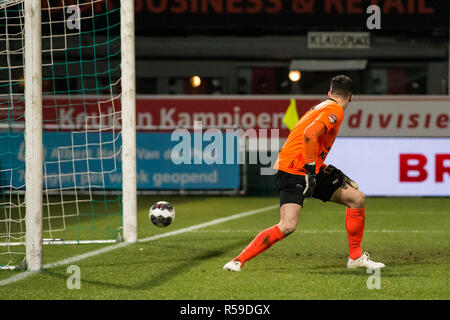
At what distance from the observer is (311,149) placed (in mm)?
6535

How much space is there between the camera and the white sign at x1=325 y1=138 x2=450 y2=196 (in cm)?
1614

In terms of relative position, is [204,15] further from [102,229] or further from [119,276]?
[119,276]

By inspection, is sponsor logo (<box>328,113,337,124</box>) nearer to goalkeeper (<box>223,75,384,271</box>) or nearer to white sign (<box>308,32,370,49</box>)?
goalkeeper (<box>223,75,384,271</box>)

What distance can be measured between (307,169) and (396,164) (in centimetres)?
1010

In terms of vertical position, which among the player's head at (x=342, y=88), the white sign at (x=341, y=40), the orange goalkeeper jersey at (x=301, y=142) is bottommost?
the orange goalkeeper jersey at (x=301, y=142)

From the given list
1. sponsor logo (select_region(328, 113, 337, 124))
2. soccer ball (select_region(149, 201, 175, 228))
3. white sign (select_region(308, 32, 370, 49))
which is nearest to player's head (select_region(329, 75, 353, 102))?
sponsor logo (select_region(328, 113, 337, 124))

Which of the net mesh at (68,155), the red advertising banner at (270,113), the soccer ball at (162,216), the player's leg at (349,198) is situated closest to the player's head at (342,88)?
the player's leg at (349,198)

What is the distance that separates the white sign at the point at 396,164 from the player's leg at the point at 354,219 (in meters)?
9.12

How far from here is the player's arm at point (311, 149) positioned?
257 inches

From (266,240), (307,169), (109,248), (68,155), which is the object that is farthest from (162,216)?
(68,155)

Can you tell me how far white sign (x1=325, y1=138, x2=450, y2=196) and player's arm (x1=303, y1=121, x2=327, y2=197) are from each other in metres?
9.86

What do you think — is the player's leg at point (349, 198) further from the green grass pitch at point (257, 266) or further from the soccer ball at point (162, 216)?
the soccer ball at point (162, 216)

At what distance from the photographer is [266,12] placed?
21.4 m
